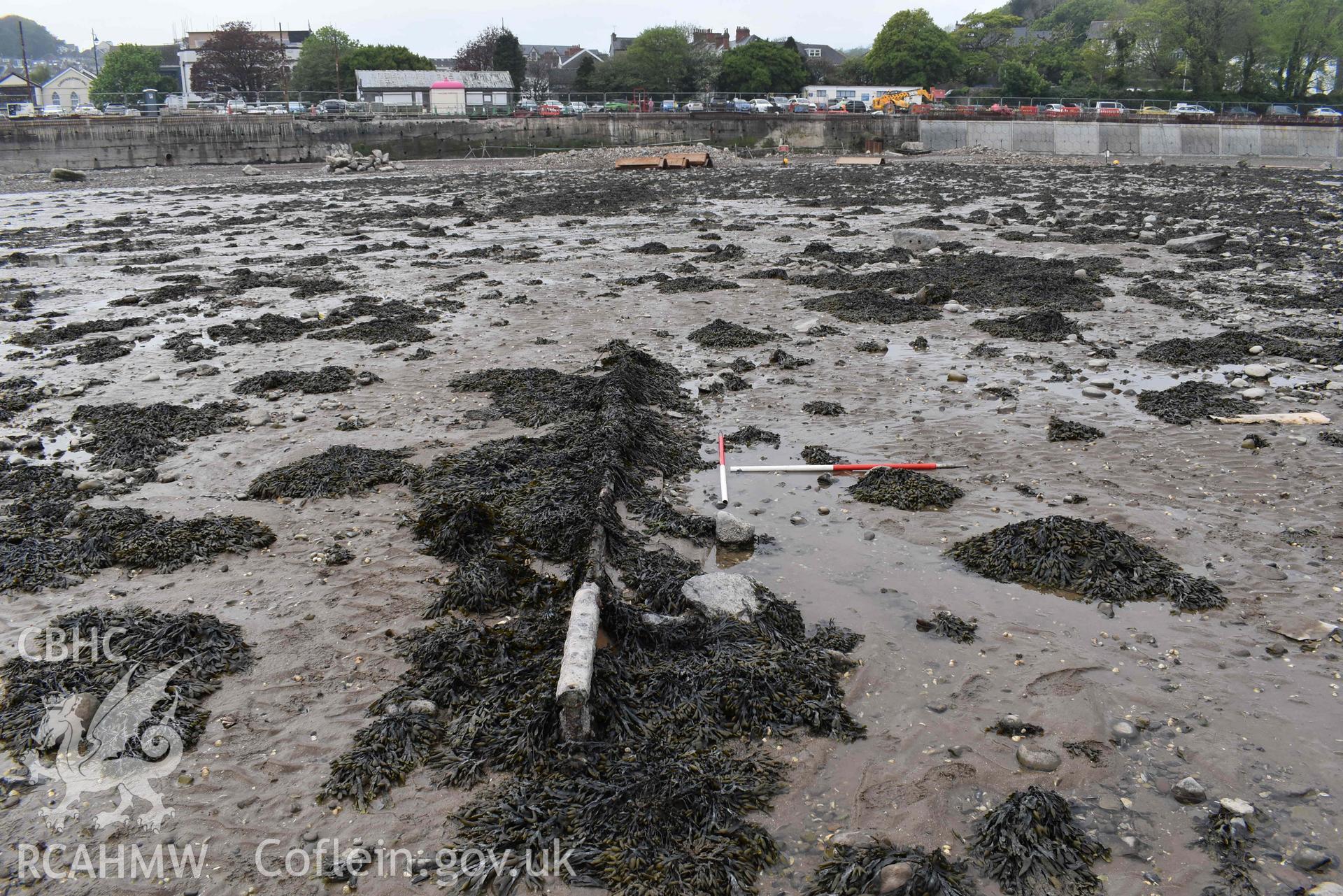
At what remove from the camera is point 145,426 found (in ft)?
27.4

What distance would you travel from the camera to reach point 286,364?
10633 millimetres

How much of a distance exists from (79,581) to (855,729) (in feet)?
16.4

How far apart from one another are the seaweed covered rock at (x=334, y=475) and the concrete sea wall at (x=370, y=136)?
5005 cm

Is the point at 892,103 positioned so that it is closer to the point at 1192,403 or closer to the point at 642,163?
the point at 642,163

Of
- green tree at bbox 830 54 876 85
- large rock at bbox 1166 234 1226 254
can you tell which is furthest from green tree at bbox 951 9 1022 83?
large rock at bbox 1166 234 1226 254

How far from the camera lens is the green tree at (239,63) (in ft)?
304

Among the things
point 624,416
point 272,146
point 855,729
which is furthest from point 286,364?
point 272,146

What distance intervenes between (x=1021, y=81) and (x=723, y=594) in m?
91.4

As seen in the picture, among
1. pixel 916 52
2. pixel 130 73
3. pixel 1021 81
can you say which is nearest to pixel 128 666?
pixel 1021 81

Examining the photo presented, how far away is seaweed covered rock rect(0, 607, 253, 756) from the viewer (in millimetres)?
4375

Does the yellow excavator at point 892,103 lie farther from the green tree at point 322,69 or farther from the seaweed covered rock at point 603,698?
→ the seaweed covered rock at point 603,698

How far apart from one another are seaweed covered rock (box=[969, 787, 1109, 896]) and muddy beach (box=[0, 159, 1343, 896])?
0.03 meters

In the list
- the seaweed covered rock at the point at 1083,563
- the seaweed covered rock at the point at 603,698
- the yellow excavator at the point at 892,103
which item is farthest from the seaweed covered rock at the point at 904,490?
the yellow excavator at the point at 892,103

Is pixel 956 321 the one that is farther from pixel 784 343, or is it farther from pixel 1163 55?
pixel 1163 55
